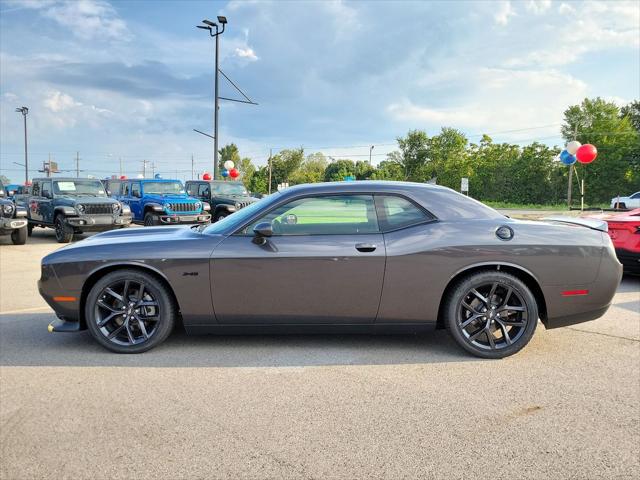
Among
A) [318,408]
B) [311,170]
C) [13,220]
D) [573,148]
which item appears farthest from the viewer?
[311,170]

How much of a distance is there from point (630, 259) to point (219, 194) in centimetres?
1349

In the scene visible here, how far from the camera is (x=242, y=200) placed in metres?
17.0

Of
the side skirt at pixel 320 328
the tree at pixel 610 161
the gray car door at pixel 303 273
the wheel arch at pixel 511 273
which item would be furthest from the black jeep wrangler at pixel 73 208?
the tree at pixel 610 161

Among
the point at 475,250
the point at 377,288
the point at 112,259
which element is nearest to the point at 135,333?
the point at 112,259

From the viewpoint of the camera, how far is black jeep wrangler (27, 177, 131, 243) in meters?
12.9

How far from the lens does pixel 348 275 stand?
12.7 ft

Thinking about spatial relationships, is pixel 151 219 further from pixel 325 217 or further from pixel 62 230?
pixel 325 217

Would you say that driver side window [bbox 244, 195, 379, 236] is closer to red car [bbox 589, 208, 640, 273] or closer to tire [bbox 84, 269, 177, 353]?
tire [bbox 84, 269, 177, 353]

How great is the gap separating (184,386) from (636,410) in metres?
2.98

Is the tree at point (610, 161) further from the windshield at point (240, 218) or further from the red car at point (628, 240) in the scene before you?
the windshield at point (240, 218)

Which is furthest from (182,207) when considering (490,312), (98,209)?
(490,312)

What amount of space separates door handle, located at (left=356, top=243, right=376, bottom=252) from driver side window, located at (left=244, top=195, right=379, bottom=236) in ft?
0.44

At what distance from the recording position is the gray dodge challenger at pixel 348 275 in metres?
3.88

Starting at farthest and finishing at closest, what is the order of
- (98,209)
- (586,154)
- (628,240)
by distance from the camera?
(586,154) → (98,209) → (628,240)
